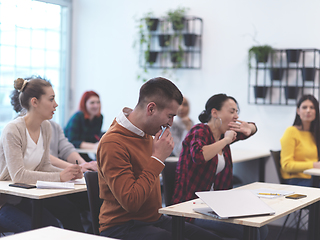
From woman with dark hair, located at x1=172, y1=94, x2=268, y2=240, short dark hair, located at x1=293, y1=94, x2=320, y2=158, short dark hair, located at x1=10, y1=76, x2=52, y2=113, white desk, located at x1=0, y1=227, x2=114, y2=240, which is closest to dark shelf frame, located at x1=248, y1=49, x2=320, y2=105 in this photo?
short dark hair, located at x1=293, y1=94, x2=320, y2=158

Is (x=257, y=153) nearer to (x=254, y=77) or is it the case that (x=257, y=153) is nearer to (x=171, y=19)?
(x=254, y=77)

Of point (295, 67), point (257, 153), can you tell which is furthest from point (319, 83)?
point (257, 153)

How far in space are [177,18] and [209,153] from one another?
2693 millimetres

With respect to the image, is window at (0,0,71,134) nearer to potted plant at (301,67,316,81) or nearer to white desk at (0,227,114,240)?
potted plant at (301,67,316,81)

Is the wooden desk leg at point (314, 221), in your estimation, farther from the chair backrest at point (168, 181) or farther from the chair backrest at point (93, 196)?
the chair backrest at point (93, 196)

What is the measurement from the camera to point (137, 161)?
1.88m

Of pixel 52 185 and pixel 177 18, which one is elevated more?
pixel 177 18

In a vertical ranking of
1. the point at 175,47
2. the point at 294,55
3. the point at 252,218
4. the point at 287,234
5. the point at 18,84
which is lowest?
the point at 287,234

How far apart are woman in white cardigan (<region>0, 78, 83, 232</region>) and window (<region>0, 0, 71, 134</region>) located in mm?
2373

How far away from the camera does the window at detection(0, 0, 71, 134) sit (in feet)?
16.7

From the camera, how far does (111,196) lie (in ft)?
6.11

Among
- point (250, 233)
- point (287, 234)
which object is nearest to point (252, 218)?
point (250, 233)

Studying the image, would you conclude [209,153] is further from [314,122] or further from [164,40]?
[164,40]

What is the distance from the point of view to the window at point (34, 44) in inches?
201
